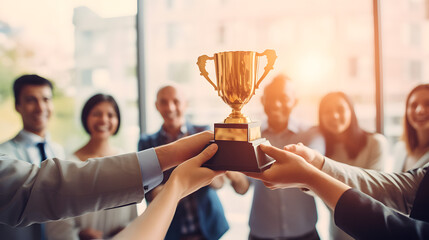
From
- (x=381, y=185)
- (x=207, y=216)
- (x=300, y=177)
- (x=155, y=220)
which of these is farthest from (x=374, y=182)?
(x=207, y=216)

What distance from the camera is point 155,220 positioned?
774 millimetres

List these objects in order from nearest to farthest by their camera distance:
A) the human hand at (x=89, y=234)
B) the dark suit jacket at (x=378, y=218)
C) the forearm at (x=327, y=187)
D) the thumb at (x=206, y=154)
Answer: the dark suit jacket at (x=378, y=218), the forearm at (x=327, y=187), the thumb at (x=206, y=154), the human hand at (x=89, y=234)

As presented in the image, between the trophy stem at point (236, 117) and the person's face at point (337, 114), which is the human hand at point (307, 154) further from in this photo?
the person's face at point (337, 114)

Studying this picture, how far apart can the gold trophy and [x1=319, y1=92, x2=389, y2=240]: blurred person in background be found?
2.99ft

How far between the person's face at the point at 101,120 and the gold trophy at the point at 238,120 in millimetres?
1148

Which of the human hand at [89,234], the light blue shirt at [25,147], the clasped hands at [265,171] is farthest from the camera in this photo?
the human hand at [89,234]

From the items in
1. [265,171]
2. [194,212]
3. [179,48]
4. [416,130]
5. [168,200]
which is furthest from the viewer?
[179,48]

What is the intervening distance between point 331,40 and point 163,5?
186cm

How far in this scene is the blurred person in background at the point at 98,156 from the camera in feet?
5.73

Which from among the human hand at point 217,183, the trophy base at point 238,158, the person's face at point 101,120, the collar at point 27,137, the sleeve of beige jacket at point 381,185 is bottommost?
the human hand at point 217,183

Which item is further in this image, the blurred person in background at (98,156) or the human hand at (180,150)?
the blurred person in background at (98,156)

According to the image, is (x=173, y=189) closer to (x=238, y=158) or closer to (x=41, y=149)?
(x=238, y=158)

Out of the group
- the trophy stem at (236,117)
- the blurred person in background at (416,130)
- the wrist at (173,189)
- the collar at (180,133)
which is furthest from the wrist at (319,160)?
the collar at (180,133)

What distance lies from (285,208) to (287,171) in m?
0.93
